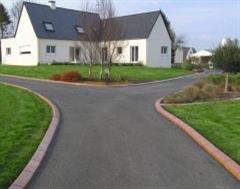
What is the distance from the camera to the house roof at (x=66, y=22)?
46.3 metres

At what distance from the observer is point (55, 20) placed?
4816 centimetres

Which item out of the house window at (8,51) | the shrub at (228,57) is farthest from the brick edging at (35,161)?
the house window at (8,51)

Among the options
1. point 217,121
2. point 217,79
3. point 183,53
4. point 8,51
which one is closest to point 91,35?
point 217,79

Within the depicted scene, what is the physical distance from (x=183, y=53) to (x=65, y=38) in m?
49.7

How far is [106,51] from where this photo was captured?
94.5ft

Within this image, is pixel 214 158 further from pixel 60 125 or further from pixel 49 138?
pixel 60 125

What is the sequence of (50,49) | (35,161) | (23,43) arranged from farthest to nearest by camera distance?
(23,43) → (50,49) → (35,161)

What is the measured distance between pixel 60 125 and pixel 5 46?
41321 mm

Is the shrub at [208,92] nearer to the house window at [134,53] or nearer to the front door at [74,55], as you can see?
the house window at [134,53]

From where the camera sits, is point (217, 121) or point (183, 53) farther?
point (183, 53)

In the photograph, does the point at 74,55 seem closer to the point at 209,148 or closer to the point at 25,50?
the point at 25,50

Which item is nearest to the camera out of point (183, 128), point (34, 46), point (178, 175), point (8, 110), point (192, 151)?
point (178, 175)

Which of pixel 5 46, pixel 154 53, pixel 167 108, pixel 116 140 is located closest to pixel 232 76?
pixel 167 108

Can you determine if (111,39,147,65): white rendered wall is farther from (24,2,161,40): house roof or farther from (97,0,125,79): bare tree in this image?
(97,0,125,79): bare tree
